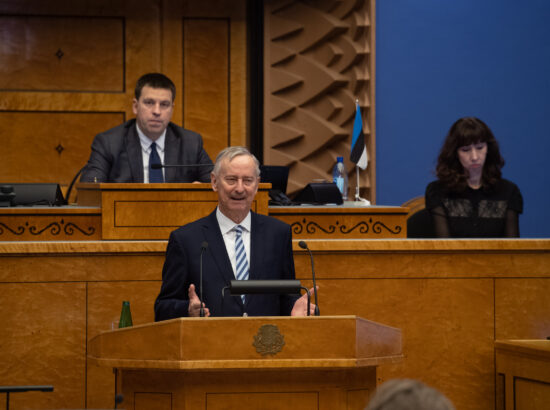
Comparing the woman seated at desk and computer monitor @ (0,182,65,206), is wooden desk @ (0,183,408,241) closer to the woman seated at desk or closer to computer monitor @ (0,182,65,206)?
computer monitor @ (0,182,65,206)

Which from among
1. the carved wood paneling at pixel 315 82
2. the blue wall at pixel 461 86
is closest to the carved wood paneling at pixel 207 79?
the carved wood paneling at pixel 315 82

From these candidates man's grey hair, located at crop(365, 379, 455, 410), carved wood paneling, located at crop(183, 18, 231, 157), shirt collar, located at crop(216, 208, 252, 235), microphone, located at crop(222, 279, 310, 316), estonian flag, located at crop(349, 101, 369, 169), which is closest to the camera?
man's grey hair, located at crop(365, 379, 455, 410)

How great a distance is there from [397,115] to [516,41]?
3.99ft

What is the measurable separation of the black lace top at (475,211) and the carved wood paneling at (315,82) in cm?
204

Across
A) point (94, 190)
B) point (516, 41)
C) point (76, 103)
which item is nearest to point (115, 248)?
point (94, 190)

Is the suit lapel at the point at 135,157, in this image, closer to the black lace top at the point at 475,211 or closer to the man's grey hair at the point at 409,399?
the black lace top at the point at 475,211

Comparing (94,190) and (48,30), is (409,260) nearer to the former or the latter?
(94,190)

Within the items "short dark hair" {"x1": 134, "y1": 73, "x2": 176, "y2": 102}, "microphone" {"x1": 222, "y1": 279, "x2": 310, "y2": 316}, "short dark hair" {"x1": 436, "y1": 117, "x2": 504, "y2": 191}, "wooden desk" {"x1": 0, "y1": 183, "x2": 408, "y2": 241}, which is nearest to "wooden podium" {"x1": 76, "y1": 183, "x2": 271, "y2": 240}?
"wooden desk" {"x1": 0, "y1": 183, "x2": 408, "y2": 241}

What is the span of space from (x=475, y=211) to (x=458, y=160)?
308 millimetres

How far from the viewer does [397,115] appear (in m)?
6.75

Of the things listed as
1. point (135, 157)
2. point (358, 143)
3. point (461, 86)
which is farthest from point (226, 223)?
point (461, 86)

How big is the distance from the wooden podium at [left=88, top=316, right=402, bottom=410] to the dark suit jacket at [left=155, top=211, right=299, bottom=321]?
483 millimetres

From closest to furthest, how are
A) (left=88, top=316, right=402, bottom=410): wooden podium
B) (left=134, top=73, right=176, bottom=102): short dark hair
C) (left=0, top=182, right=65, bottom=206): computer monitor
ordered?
(left=88, top=316, right=402, bottom=410): wooden podium < (left=0, top=182, right=65, bottom=206): computer monitor < (left=134, top=73, right=176, bottom=102): short dark hair

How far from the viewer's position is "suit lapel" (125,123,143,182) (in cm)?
452
